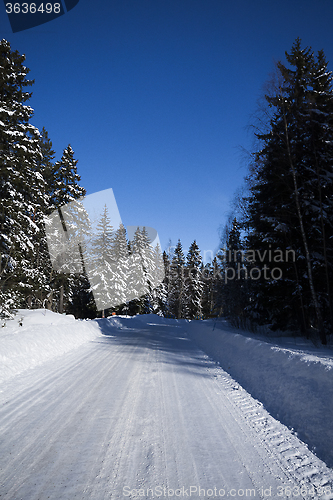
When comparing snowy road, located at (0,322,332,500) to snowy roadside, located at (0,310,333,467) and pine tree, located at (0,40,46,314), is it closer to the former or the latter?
snowy roadside, located at (0,310,333,467)

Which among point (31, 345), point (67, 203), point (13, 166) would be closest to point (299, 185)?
point (31, 345)

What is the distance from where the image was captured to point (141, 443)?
10.8 feet

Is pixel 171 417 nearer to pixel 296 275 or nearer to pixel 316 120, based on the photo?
pixel 296 275

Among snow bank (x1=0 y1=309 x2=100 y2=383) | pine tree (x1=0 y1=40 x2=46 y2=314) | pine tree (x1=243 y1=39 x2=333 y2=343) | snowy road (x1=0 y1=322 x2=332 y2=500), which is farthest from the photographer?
pine tree (x1=0 y1=40 x2=46 y2=314)

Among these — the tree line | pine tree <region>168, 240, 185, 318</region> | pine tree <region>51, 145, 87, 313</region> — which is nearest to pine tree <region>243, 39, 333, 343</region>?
the tree line

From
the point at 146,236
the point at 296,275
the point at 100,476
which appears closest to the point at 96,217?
the point at 146,236

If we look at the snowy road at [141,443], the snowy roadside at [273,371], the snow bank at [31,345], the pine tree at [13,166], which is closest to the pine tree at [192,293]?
the pine tree at [13,166]

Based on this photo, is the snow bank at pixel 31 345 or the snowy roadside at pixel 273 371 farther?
the snow bank at pixel 31 345

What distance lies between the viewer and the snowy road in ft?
8.39

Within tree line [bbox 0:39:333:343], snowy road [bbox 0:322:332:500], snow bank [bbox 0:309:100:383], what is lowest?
snowy road [bbox 0:322:332:500]

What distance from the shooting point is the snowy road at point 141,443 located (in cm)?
256

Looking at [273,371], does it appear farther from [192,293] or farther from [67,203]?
[192,293]

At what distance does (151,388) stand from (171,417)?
136 cm

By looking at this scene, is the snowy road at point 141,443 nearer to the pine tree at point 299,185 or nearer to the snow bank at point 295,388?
the snow bank at point 295,388
